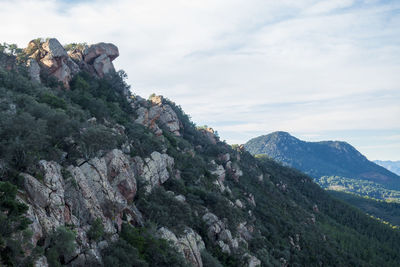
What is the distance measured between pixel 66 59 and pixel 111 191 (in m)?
39.6

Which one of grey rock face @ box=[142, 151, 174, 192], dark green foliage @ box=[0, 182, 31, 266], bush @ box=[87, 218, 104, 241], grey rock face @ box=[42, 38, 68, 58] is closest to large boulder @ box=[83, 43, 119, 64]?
grey rock face @ box=[42, 38, 68, 58]

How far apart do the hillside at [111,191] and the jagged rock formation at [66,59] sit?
23 cm

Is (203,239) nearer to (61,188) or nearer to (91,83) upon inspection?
(61,188)

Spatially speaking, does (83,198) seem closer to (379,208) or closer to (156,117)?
(156,117)

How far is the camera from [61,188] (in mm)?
21297

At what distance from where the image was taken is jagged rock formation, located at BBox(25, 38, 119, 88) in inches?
1993

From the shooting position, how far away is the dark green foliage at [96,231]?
2072 cm

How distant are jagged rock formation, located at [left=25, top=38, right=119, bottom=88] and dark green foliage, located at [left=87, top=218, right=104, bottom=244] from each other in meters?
34.6

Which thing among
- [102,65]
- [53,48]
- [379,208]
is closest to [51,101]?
[53,48]

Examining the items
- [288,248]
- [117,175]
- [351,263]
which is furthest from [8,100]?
[351,263]

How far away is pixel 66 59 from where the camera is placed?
5569 cm

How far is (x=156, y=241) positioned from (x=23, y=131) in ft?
50.0

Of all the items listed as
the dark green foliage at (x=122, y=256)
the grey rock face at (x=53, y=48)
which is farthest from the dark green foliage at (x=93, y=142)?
the grey rock face at (x=53, y=48)

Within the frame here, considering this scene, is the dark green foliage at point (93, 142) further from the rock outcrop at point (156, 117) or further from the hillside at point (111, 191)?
the rock outcrop at point (156, 117)
